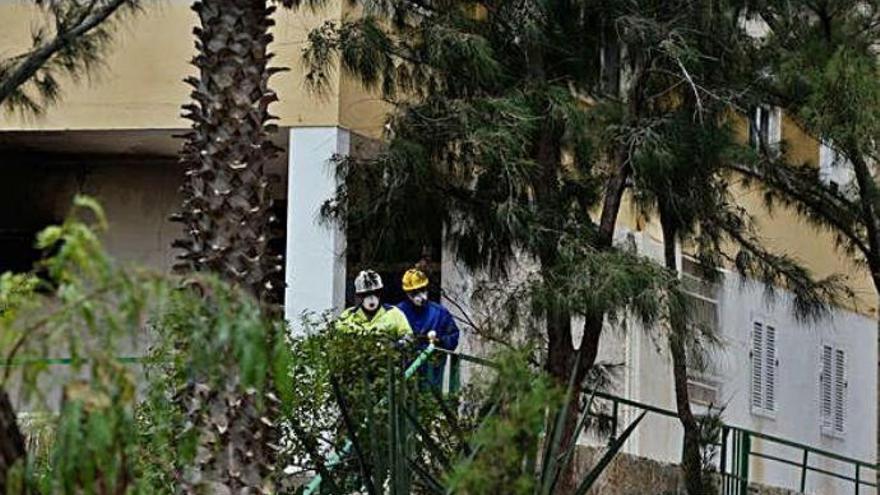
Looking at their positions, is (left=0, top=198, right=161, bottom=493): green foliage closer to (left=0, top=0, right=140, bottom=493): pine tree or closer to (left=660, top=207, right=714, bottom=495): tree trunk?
(left=0, top=0, right=140, bottom=493): pine tree

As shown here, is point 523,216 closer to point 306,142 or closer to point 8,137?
point 306,142

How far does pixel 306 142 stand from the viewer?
55.0 feet

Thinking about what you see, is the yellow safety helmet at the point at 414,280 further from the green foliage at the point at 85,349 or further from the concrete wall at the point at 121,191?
the green foliage at the point at 85,349

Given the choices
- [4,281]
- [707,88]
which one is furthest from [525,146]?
[4,281]

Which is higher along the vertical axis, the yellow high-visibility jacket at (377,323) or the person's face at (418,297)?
the person's face at (418,297)

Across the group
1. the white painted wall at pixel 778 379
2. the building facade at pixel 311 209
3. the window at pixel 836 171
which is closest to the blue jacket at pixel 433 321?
the building facade at pixel 311 209

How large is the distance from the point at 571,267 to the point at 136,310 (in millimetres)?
8462

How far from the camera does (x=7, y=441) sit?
564 centimetres

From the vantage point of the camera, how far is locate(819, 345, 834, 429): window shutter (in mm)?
24625

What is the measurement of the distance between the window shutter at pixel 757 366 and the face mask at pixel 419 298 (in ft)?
27.6

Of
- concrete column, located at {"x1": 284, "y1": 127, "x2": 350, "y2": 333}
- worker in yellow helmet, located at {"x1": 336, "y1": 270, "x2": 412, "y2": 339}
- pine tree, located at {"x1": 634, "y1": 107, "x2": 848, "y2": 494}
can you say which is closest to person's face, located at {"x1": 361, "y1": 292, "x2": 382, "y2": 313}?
worker in yellow helmet, located at {"x1": 336, "y1": 270, "x2": 412, "y2": 339}

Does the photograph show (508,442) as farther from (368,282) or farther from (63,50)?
(368,282)

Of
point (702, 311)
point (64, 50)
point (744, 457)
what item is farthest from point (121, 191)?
point (64, 50)

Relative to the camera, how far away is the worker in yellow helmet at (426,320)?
14336 millimetres
